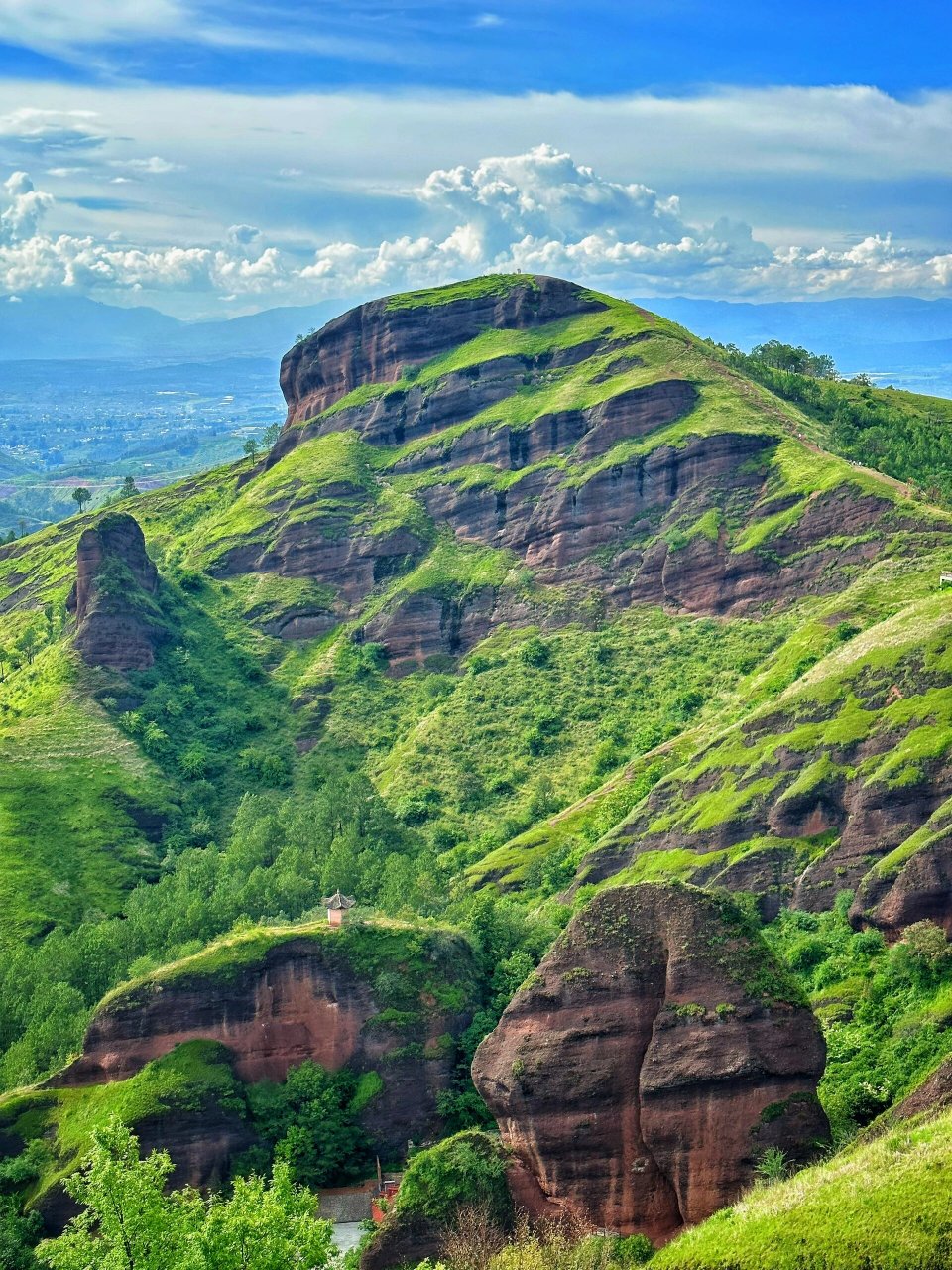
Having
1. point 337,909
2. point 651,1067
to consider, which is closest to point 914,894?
point 651,1067

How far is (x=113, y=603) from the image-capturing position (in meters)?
188

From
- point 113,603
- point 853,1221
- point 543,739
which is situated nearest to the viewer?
point 853,1221

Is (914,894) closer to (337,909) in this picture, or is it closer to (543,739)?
(337,909)

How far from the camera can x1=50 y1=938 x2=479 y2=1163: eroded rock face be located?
306 feet

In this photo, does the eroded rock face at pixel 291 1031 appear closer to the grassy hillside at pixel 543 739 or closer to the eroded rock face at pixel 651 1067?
the grassy hillside at pixel 543 739

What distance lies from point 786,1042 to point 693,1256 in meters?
15.7

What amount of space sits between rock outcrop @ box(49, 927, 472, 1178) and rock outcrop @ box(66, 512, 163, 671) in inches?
3752

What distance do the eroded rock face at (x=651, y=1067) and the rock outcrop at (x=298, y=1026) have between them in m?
22.5

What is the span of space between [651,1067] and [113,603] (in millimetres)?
130689

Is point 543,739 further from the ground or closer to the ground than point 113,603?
closer to the ground

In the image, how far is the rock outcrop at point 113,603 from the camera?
186 metres

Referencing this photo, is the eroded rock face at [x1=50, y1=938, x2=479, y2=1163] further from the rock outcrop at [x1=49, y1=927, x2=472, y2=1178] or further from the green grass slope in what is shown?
the green grass slope

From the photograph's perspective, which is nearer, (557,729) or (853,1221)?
(853,1221)

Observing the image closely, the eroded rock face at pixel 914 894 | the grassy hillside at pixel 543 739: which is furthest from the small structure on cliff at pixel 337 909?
the eroded rock face at pixel 914 894
